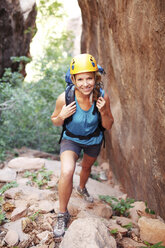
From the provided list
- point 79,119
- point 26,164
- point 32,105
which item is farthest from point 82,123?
point 32,105

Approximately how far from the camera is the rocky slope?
2377 millimetres

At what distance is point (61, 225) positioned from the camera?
312 cm

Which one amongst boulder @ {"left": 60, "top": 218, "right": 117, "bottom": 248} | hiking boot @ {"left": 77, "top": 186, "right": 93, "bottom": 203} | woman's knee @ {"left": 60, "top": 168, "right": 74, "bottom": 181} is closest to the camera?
boulder @ {"left": 60, "top": 218, "right": 117, "bottom": 248}

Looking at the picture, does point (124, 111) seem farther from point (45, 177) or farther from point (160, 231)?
point (160, 231)

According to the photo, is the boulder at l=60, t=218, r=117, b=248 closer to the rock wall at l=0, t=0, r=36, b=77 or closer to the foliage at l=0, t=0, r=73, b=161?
the foliage at l=0, t=0, r=73, b=161

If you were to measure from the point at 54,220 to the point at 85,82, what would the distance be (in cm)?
202

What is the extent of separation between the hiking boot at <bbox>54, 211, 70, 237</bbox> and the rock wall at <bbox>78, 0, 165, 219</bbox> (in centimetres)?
142

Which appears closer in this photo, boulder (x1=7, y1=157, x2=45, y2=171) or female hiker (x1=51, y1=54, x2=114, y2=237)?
female hiker (x1=51, y1=54, x2=114, y2=237)

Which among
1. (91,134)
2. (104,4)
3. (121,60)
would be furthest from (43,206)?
(104,4)

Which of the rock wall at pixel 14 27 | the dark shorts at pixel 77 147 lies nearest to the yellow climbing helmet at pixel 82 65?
the dark shorts at pixel 77 147

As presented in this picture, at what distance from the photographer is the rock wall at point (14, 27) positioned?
8.94 meters

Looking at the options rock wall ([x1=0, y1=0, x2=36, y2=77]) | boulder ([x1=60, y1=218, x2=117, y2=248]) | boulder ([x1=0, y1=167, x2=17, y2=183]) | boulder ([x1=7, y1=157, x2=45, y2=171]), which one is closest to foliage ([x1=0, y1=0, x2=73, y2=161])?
rock wall ([x1=0, y1=0, x2=36, y2=77])

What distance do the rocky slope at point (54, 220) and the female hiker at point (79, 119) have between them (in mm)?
341

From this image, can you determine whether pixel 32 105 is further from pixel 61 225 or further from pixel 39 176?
pixel 61 225
